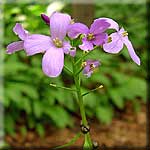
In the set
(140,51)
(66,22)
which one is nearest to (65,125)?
(140,51)

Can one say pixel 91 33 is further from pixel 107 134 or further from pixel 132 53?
pixel 107 134

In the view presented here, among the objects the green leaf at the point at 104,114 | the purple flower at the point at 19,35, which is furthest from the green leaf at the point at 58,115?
the purple flower at the point at 19,35

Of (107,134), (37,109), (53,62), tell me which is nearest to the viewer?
(53,62)

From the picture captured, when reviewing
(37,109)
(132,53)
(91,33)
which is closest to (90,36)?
(91,33)

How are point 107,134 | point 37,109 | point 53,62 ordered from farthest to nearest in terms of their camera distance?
point 107,134
point 37,109
point 53,62

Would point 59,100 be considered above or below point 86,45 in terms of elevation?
below

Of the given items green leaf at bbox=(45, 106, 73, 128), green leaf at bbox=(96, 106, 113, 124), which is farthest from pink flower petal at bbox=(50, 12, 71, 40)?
green leaf at bbox=(96, 106, 113, 124)
